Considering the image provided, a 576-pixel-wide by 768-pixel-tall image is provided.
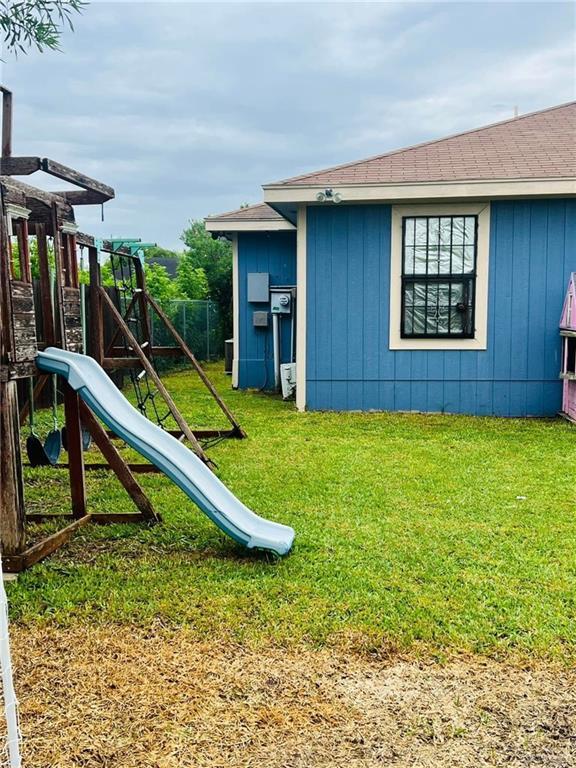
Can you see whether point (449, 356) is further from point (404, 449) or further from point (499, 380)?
point (404, 449)

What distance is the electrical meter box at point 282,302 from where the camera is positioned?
415 inches

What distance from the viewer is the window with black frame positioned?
7.88 m

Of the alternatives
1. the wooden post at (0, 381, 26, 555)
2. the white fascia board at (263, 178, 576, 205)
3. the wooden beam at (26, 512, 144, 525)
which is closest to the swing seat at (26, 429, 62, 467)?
the wooden beam at (26, 512, 144, 525)

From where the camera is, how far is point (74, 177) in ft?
13.3

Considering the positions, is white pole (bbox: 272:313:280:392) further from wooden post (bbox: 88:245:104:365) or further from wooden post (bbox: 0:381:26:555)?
wooden post (bbox: 0:381:26:555)

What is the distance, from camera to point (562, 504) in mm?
4348

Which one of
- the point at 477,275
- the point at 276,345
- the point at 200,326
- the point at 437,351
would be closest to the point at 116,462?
the point at 437,351

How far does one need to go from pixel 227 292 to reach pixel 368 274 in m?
8.19

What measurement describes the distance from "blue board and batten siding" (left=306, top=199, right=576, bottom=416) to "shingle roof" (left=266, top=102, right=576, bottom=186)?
37 centimetres

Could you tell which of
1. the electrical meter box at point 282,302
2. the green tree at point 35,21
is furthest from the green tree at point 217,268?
the green tree at point 35,21

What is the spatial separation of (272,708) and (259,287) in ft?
30.0

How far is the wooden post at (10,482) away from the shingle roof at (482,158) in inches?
209

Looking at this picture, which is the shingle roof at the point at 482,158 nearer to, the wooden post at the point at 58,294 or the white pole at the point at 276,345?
the white pole at the point at 276,345

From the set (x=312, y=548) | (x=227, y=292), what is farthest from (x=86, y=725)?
(x=227, y=292)
